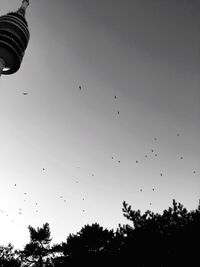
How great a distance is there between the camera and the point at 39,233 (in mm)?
50875

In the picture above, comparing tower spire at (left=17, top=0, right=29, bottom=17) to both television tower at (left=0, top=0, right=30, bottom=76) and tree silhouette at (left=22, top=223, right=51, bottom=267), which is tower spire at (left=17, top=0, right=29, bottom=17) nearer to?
television tower at (left=0, top=0, right=30, bottom=76)

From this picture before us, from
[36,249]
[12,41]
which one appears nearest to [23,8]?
[12,41]

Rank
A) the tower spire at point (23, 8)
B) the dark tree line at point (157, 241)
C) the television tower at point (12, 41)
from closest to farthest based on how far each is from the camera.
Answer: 1. the dark tree line at point (157, 241)
2. the television tower at point (12, 41)
3. the tower spire at point (23, 8)

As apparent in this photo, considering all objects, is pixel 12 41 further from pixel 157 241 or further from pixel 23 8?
pixel 157 241

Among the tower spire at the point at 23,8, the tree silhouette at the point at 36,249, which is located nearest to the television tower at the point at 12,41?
the tower spire at the point at 23,8

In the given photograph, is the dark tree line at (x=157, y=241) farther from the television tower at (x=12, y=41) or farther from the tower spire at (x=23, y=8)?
the tower spire at (x=23, y=8)

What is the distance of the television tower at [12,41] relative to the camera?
45.0 meters

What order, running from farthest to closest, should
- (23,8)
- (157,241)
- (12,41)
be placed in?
(23,8) → (12,41) → (157,241)

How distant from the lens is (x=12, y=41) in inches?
1810

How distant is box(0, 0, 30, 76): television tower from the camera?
4497 centimetres

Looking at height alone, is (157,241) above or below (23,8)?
below

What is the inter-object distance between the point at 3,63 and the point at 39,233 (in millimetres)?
31837

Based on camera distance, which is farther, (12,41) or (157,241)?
(12,41)

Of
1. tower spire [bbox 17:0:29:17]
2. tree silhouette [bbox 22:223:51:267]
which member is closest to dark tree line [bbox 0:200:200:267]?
tree silhouette [bbox 22:223:51:267]
